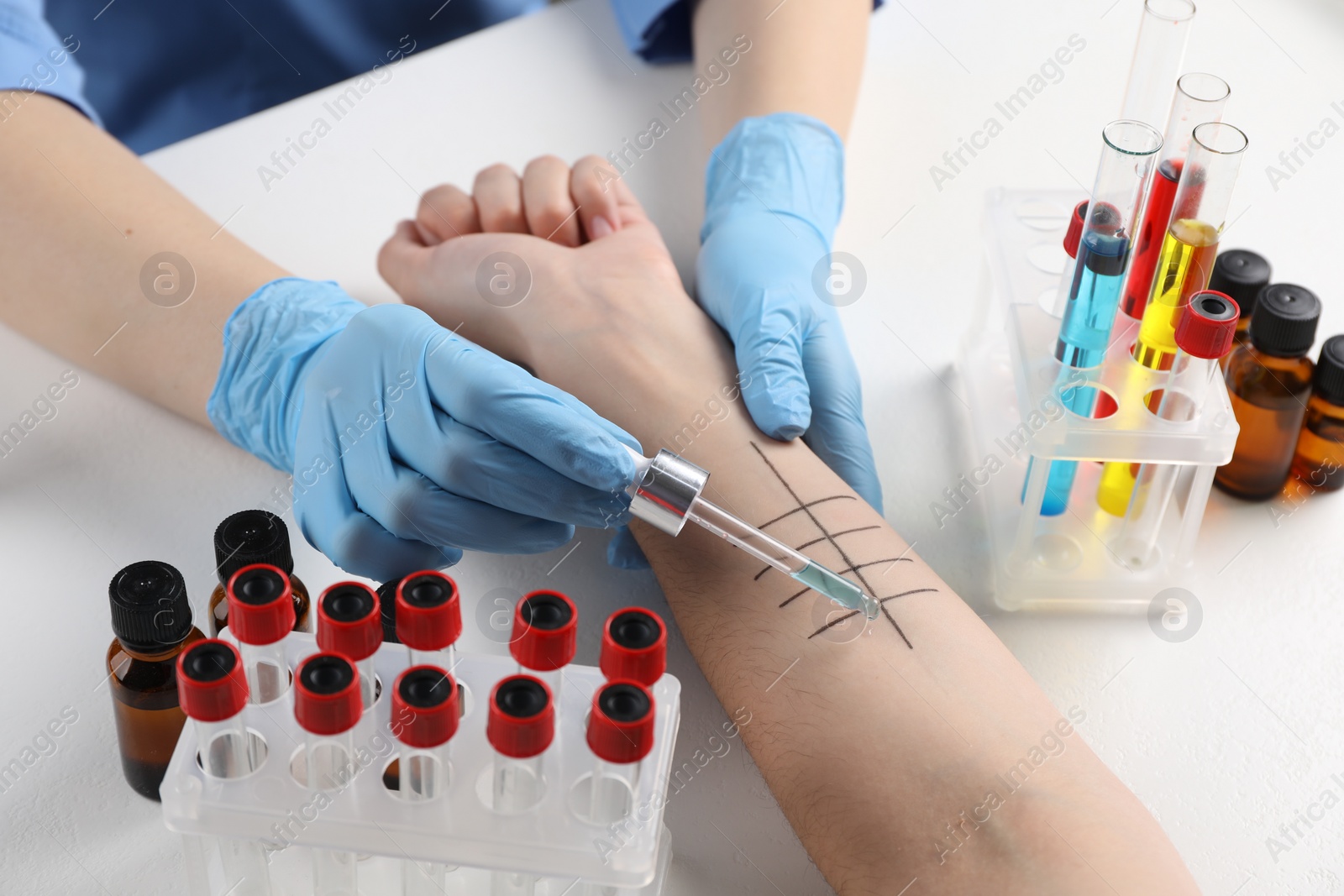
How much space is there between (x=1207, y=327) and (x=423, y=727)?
1.03m

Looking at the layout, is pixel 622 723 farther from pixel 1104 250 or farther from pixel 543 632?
pixel 1104 250

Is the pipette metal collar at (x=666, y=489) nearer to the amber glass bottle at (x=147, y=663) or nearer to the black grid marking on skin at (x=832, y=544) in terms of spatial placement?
the black grid marking on skin at (x=832, y=544)

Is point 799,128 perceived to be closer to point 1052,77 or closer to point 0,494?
point 1052,77

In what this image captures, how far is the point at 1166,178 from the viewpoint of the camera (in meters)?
1.57

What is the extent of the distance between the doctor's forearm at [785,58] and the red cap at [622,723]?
1403 millimetres

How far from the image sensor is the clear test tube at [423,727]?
3.48 ft

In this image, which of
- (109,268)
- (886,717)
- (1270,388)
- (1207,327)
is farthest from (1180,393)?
(109,268)

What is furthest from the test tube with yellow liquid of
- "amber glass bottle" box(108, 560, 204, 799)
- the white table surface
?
"amber glass bottle" box(108, 560, 204, 799)

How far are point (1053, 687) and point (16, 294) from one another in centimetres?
165

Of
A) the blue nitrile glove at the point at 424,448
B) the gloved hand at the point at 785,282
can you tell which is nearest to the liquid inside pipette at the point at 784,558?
the blue nitrile glove at the point at 424,448

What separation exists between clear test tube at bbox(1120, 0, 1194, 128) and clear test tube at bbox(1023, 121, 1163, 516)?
0.50ft

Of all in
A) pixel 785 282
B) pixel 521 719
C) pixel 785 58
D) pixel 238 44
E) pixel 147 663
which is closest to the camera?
pixel 521 719

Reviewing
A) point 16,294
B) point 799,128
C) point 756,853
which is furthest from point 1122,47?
point 16,294

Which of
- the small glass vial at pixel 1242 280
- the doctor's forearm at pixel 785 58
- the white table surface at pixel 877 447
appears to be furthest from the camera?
the doctor's forearm at pixel 785 58
